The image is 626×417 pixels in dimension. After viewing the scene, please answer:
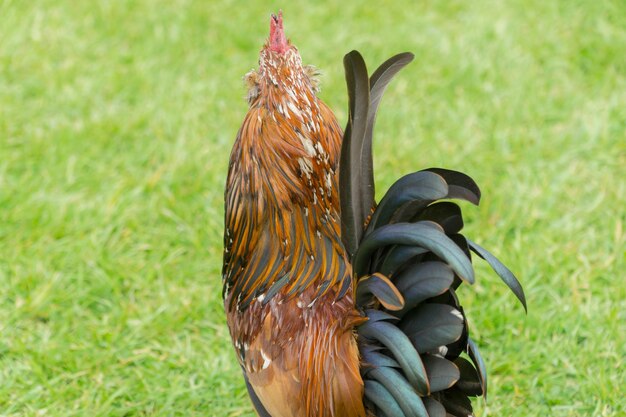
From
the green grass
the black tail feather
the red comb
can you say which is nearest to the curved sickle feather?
the black tail feather

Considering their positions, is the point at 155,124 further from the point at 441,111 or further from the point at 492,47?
the point at 492,47

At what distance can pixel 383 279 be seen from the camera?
236cm

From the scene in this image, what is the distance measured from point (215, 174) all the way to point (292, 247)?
2.33 m

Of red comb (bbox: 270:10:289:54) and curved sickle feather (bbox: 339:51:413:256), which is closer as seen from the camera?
curved sickle feather (bbox: 339:51:413:256)

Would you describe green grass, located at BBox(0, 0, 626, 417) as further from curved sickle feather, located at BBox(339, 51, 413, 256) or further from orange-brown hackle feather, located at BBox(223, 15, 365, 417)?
curved sickle feather, located at BBox(339, 51, 413, 256)

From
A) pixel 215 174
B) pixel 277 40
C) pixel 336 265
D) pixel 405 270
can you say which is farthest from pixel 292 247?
pixel 215 174

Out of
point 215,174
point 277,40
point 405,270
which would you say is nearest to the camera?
point 405,270

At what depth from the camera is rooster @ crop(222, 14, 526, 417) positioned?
91.3 inches

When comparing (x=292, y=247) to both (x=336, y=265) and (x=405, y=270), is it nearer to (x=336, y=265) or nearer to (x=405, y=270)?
(x=336, y=265)

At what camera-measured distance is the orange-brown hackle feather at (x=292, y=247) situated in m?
2.48

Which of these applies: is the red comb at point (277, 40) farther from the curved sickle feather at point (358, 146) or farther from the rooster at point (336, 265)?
the curved sickle feather at point (358, 146)

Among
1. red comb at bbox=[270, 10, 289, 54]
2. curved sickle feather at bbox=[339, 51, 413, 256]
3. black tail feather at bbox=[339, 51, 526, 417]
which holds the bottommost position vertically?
black tail feather at bbox=[339, 51, 526, 417]

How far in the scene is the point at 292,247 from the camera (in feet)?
8.48

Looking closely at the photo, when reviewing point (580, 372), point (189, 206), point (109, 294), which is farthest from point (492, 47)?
point (109, 294)
